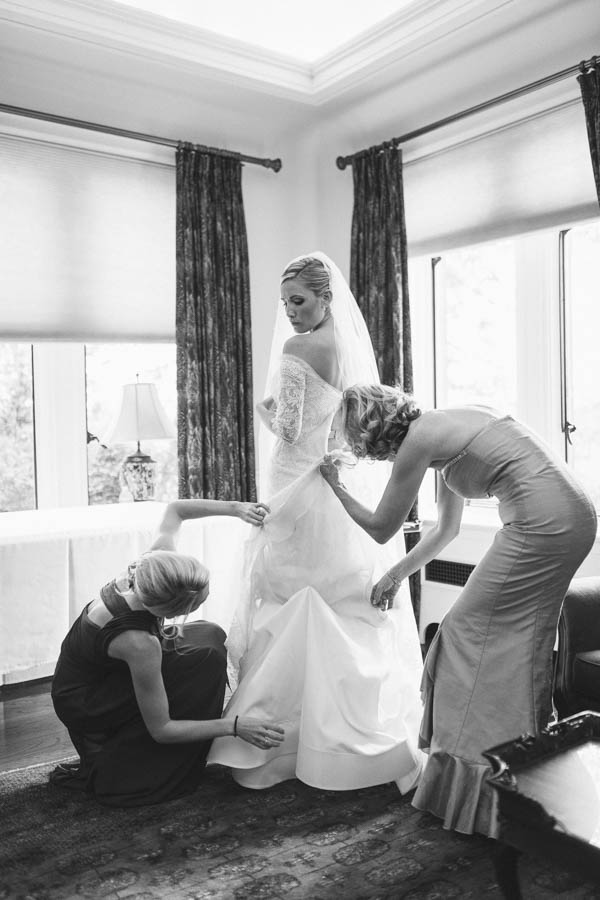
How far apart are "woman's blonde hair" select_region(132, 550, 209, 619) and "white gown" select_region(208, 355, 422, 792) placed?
0.45m

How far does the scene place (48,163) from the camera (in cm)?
437

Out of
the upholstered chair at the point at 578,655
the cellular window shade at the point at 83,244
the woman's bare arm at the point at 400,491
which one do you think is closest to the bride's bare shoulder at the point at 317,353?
the woman's bare arm at the point at 400,491

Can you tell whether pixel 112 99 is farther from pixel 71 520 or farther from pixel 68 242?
pixel 71 520

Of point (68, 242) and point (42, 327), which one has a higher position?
point (68, 242)

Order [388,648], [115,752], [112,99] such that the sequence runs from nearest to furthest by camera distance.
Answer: [115,752] → [388,648] → [112,99]

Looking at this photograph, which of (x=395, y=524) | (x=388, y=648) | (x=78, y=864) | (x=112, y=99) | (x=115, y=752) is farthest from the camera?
(x=112, y=99)

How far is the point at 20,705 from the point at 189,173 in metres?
2.99

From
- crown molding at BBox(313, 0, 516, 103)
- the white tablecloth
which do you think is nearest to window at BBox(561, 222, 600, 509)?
crown molding at BBox(313, 0, 516, 103)

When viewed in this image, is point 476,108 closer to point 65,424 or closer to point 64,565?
point 65,424

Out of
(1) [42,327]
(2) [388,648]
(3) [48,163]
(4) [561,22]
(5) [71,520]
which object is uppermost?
(4) [561,22]

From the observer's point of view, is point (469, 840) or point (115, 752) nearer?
point (469, 840)

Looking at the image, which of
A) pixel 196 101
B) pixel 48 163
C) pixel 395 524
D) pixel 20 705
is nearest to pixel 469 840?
pixel 395 524

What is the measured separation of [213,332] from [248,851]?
10.2 feet

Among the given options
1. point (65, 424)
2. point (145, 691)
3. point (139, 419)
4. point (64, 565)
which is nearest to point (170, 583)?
point (145, 691)
